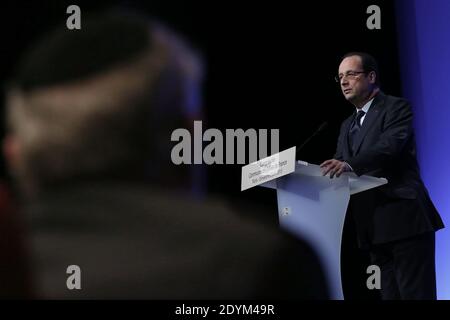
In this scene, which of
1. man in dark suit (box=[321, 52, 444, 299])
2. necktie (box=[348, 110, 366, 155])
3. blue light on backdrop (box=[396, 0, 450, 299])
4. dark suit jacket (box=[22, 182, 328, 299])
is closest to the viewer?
dark suit jacket (box=[22, 182, 328, 299])

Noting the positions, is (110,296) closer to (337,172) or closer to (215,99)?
(337,172)

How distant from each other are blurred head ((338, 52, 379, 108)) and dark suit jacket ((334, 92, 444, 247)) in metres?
0.08

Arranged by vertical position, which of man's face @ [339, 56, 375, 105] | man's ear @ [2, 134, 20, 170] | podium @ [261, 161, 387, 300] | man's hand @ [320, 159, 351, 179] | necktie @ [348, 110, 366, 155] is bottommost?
podium @ [261, 161, 387, 300]

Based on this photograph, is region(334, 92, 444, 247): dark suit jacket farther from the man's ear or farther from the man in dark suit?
the man's ear

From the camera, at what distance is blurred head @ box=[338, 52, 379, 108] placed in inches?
144

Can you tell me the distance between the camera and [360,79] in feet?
12.0

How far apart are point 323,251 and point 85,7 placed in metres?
1.97

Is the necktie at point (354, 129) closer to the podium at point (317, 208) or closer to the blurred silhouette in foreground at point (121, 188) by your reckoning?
the podium at point (317, 208)

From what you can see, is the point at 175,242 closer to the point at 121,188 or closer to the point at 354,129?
the point at 121,188

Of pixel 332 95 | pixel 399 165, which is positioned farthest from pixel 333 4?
pixel 399 165

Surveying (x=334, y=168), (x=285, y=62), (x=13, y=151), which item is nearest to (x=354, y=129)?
(x=334, y=168)

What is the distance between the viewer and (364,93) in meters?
3.67

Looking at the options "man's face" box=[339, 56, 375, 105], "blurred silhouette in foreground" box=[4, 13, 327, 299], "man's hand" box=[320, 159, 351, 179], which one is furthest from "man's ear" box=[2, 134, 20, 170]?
"man's face" box=[339, 56, 375, 105]
